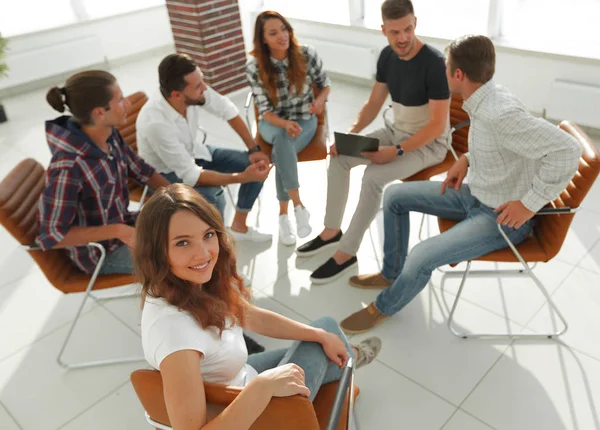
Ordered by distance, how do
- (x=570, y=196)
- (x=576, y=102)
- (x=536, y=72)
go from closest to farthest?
(x=570, y=196) → (x=576, y=102) → (x=536, y=72)

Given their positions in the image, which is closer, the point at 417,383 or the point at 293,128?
the point at 417,383

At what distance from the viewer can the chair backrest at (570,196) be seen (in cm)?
186

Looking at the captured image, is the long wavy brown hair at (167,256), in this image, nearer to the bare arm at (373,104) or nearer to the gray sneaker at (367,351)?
the gray sneaker at (367,351)

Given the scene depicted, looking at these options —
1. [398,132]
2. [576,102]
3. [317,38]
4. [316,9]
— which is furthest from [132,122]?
[316,9]

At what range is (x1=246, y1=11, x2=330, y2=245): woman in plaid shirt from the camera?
Result: 2945 millimetres

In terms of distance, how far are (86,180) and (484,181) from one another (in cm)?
159

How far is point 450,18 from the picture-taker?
4.71 metres

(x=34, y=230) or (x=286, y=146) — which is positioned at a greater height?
(x=34, y=230)

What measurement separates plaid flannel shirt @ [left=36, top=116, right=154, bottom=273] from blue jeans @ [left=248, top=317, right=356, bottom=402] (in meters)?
0.94

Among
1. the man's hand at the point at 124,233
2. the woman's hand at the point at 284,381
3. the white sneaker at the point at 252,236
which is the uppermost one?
the woman's hand at the point at 284,381

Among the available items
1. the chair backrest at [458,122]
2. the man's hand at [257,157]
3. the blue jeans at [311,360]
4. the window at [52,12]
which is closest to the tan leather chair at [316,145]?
the man's hand at [257,157]

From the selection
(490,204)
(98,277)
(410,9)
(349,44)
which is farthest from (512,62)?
(98,277)

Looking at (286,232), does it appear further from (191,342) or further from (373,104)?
(191,342)

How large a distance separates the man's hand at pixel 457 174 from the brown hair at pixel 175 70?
52.2 inches
